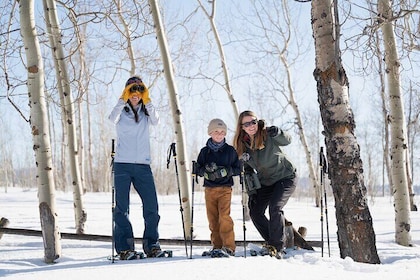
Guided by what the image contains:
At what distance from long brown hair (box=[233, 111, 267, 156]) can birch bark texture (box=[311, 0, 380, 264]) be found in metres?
0.70

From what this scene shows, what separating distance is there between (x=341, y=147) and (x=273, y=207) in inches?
39.2

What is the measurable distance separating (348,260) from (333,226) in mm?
6466

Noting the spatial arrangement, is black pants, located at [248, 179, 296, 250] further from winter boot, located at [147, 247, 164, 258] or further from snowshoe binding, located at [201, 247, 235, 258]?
winter boot, located at [147, 247, 164, 258]

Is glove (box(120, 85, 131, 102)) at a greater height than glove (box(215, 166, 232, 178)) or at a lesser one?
greater

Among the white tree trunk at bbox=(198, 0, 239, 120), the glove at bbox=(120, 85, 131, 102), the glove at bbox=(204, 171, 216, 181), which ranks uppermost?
the white tree trunk at bbox=(198, 0, 239, 120)

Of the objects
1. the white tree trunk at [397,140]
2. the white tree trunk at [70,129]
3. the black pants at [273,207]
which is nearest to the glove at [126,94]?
the black pants at [273,207]

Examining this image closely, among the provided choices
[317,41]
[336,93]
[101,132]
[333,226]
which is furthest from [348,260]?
[101,132]

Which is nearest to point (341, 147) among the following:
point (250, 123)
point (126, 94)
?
point (250, 123)

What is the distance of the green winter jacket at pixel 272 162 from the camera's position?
4922mm

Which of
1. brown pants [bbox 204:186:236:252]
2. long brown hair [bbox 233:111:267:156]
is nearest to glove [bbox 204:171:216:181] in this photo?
brown pants [bbox 204:186:236:252]

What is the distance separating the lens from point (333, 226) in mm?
10242

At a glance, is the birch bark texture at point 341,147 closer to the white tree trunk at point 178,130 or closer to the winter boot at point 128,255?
the winter boot at point 128,255

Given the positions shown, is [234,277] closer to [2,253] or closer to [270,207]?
[270,207]

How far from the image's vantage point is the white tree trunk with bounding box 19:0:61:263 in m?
4.79
